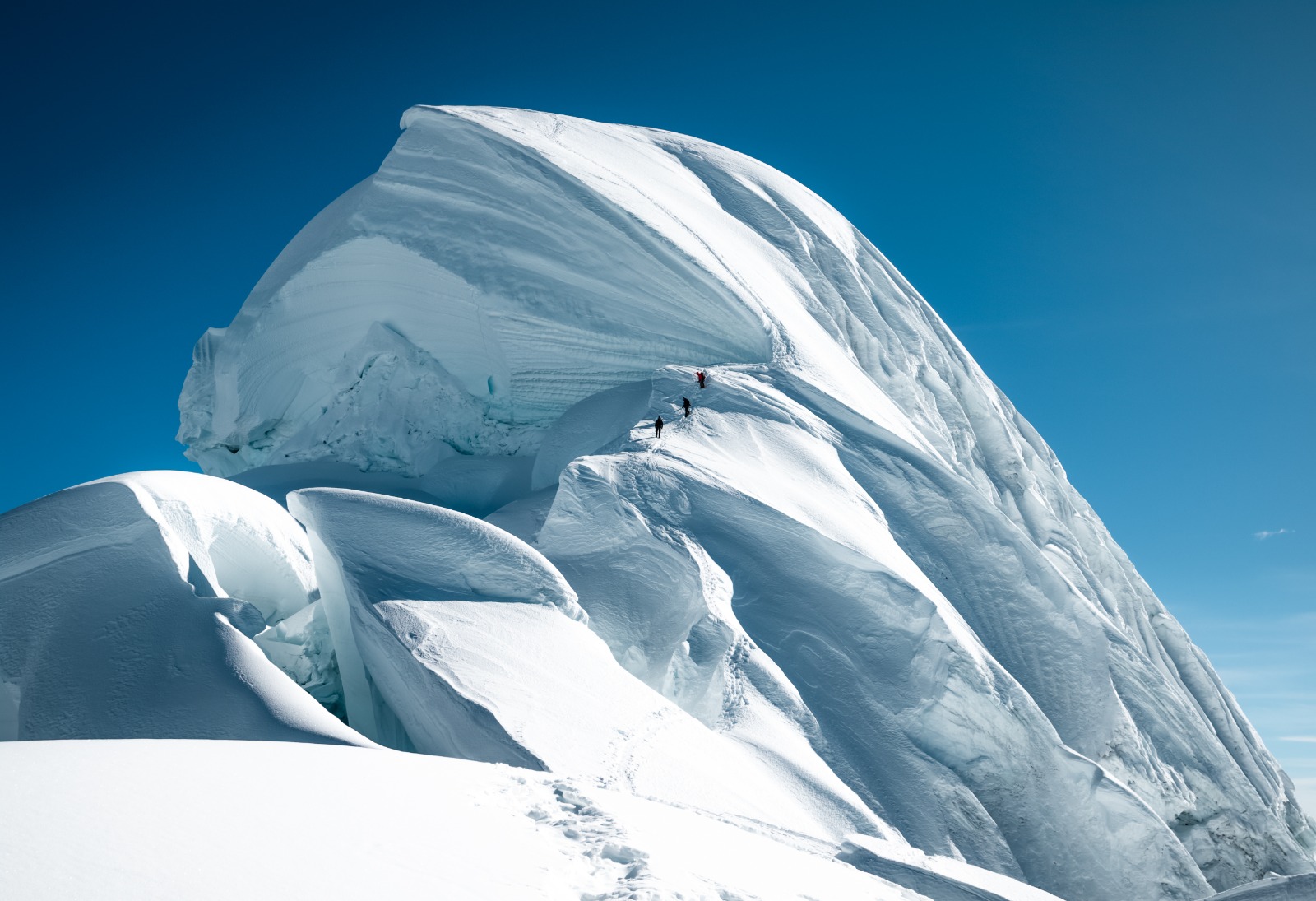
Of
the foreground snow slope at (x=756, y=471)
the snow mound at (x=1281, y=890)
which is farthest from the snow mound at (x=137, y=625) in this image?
the snow mound at (x=1281, y=890)

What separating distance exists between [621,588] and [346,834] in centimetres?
708

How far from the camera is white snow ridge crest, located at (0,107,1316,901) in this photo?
8.34m

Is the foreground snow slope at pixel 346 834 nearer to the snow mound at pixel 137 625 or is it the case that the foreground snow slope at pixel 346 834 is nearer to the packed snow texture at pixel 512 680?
the packed snow texture at pixel 512 680

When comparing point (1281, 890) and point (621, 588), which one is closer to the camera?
point (1281, 890)

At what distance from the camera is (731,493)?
540 inches

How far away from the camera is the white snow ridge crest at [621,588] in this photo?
8.34 m

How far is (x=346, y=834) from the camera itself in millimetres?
5469

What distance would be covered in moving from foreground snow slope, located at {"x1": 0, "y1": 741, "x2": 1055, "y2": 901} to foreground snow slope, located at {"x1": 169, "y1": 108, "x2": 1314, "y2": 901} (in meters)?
3.92

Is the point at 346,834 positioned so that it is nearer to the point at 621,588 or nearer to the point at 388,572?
the point at 388,572

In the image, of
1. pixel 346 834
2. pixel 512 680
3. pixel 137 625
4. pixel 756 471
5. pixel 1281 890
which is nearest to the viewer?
pixel 346 834

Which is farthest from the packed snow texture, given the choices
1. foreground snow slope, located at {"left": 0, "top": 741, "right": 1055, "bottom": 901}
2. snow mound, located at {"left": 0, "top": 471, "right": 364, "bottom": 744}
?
foreground snow slope, located at {"left": 0, "top": 741, "right": 1055, "bottom": 901}

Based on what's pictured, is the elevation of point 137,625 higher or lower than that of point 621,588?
lower

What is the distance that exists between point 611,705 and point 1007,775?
5684mm

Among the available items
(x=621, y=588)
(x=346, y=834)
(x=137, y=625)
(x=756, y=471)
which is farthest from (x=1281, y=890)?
(x=137, y=625)
